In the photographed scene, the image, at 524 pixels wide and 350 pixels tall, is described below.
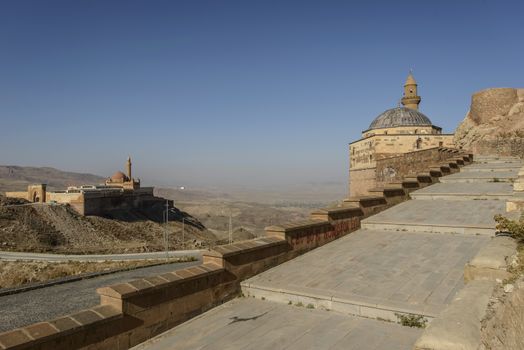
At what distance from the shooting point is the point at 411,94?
175 ft

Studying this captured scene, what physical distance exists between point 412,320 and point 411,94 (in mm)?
54113

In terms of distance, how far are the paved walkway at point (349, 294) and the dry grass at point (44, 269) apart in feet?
71.3

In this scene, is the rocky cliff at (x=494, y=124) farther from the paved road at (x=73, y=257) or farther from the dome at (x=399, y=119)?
the paved road at (x=73, y=257)

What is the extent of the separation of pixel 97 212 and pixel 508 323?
59.3m

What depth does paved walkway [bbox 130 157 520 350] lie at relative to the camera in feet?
15.3

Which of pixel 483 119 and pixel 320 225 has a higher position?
pixel 483 119

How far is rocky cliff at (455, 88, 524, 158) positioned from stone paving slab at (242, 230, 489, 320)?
27600 mm

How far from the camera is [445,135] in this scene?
41750 millimetres

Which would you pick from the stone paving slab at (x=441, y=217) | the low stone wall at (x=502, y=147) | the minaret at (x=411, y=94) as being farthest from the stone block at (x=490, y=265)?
the minaret at (x=411, y=94)

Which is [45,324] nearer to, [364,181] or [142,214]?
[364,181]

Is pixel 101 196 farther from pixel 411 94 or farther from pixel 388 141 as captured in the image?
pixel 411 94

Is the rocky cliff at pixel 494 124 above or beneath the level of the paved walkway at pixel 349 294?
above

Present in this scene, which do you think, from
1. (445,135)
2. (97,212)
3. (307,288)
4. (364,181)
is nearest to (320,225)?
(307,288)

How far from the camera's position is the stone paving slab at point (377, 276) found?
524 centimetres
